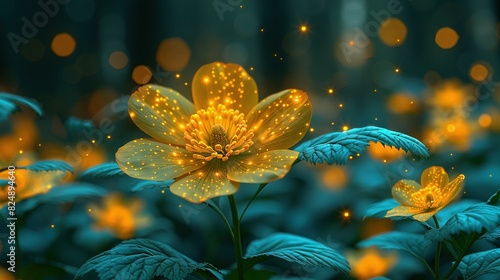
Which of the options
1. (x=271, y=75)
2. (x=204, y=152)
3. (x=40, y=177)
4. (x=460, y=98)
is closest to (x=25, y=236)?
(x=40, y=177)

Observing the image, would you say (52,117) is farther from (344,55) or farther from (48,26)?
(344,55)

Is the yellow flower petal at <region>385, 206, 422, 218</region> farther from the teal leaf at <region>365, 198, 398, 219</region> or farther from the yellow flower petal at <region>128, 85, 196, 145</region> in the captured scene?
the yellow flower petal at <region>128, 85, 196, 145</region>

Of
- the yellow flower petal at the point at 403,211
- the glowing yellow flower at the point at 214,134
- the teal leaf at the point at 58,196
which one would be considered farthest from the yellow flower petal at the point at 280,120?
the teal leaf at the point at 58,196

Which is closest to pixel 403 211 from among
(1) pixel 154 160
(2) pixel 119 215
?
(1) pixel 154 160

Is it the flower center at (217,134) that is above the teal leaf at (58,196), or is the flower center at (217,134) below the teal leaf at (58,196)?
above

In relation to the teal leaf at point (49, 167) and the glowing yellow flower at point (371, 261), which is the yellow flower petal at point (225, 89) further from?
the glowing yellow flower at point (371, 261)

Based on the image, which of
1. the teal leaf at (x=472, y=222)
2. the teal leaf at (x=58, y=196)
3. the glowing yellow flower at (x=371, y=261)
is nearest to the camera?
the teal leaf at (x=472, y=222)

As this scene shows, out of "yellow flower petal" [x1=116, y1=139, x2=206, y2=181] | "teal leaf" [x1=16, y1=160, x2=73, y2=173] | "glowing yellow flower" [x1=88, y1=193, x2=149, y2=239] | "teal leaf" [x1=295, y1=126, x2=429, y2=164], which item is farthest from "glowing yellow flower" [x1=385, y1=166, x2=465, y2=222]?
"glowing yellow flower" [x1=88, y1=193, x2=149, y2=239]
